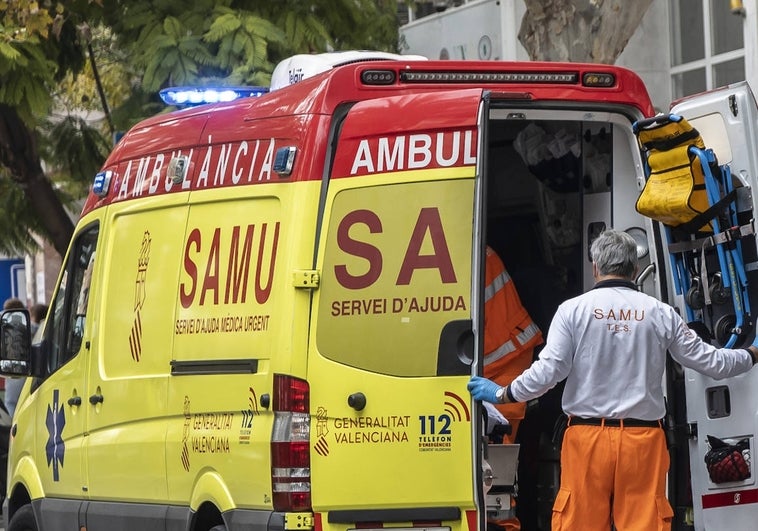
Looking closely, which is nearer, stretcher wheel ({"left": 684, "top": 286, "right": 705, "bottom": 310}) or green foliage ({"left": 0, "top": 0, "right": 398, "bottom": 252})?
stretcher wheel ({"left": 684, "top": 286, "right": 705, "bottom": 310})

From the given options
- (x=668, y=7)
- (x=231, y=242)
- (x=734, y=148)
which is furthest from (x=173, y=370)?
(x=668, y=7)

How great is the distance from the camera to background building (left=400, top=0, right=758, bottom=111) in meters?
14.3

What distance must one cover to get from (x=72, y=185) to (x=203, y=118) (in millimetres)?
8881

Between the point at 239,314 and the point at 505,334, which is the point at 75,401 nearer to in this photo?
the point at 239,314

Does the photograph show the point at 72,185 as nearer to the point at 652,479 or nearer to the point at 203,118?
the point at 203,118

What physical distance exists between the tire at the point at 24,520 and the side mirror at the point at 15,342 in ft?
2.46

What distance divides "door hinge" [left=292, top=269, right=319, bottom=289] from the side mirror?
2481 millimetres

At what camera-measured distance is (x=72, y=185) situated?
51.0 feet

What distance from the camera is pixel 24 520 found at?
8305mm

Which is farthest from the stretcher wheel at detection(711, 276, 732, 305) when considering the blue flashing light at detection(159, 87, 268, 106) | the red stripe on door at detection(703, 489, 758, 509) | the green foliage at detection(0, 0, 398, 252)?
the green foliage at detection(0, 0, 398, 252)

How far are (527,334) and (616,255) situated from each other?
1.06m

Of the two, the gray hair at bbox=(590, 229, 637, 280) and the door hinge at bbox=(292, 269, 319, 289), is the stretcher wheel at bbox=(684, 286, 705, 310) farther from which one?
the door hinge at bbox=(292, 269, 319, 289)

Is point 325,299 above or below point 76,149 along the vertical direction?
below

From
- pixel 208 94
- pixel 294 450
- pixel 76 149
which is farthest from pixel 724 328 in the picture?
pixel 76 149
